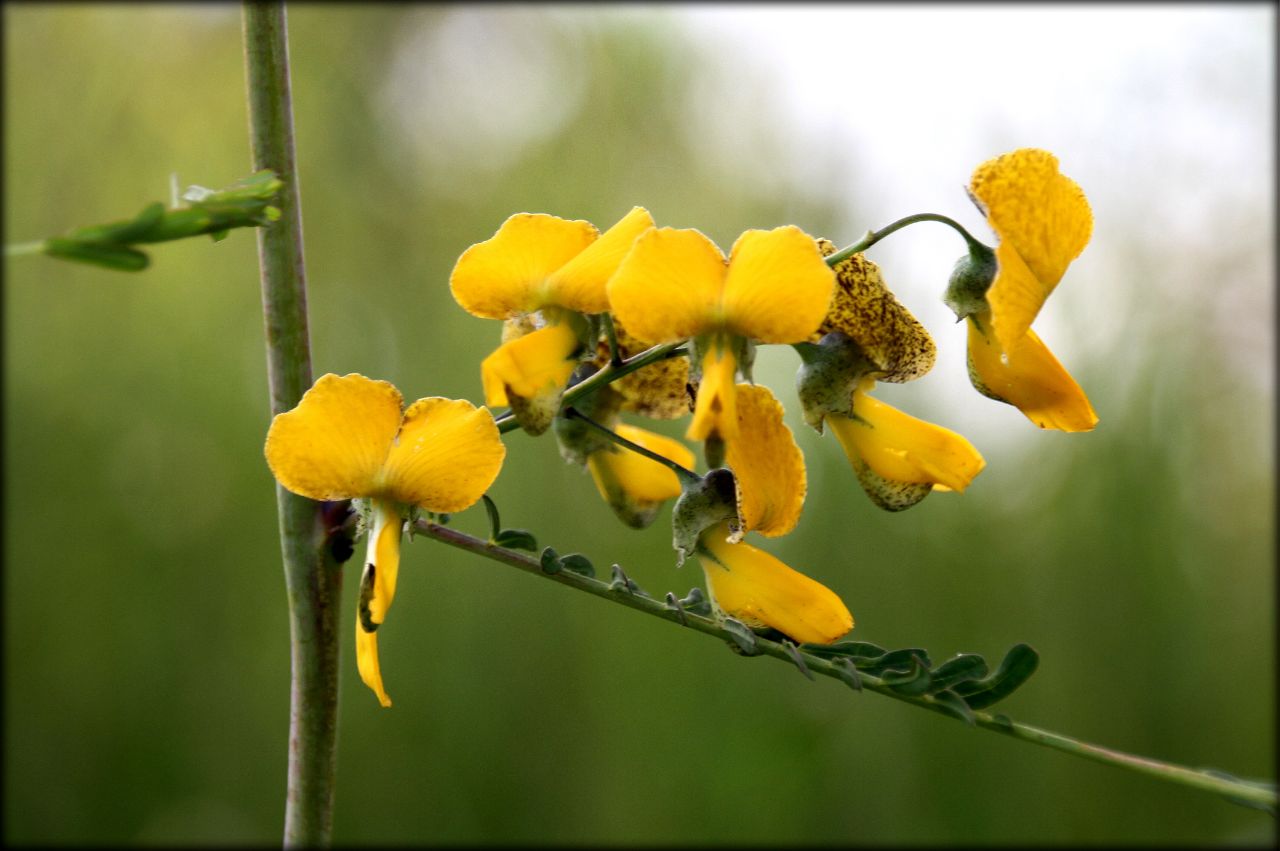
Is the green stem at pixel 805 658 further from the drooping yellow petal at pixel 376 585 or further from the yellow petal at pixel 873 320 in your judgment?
the yellow petal at pixel 873 320

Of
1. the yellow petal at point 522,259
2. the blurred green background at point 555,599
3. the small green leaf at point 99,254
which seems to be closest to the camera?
the small green leaf at point 99,254

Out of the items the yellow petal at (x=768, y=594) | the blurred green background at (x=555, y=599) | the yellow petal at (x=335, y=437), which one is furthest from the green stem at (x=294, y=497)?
the blurred green background at (x=555, y=599)

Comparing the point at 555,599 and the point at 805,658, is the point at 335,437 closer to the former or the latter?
the point at 805,658

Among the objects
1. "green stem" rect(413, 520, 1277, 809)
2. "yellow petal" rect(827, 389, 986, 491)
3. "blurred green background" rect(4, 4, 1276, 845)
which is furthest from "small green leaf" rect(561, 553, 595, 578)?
"blurred green background" rect(4, 4, 1276, 845)

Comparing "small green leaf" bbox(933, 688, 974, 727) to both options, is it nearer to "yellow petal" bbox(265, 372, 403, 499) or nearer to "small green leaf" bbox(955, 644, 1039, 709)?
"small green leaf" bbox(955, 644, 1039, 709)

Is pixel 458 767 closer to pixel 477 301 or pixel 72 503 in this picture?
pixel 72 503
